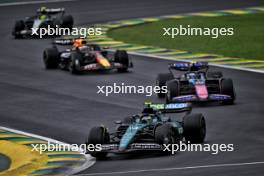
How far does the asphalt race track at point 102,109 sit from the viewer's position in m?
23.8

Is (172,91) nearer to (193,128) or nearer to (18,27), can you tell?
(193,128)

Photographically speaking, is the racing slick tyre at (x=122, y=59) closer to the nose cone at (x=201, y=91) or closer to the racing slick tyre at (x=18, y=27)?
the nose cone at (x=201, y=91)

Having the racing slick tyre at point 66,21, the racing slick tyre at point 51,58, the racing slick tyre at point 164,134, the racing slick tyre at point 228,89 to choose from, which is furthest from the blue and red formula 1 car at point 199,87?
the racing slick tyre at point 66,21

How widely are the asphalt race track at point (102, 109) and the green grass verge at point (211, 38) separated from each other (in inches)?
146

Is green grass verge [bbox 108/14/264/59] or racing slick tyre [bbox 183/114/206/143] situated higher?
green grass verge [bbox 108/14/264/59]

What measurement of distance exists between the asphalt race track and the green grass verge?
3697 millimetres

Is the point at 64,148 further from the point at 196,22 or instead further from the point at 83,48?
the point at 196,22

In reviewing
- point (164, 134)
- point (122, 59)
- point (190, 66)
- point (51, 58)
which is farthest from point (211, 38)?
point (164, 134)

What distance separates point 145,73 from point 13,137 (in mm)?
11958

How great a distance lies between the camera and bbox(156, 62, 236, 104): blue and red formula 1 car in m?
31.9

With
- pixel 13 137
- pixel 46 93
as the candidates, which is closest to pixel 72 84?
pixel 46 93

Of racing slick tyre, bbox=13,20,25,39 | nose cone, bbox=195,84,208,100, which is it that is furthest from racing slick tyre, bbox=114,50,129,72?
racing slick tyre, bbox=13,20,25,39

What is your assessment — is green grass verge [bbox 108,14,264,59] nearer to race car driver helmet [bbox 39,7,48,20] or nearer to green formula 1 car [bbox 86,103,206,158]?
race car driver helmet [bbox 39,7,48,20]

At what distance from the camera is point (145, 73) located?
129ft
